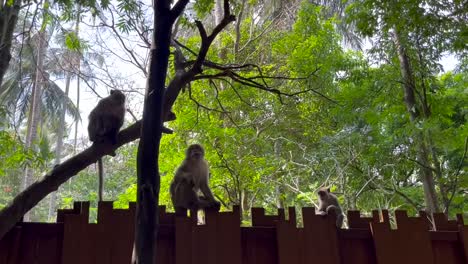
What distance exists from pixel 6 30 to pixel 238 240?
12.4 feet

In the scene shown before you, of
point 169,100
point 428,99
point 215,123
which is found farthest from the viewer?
point 215,123

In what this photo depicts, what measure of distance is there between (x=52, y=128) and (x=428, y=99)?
24557mm

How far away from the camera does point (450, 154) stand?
1038 centimetres

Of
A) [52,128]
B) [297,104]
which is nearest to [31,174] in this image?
[52,128]

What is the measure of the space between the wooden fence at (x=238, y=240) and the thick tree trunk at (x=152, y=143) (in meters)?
0.96

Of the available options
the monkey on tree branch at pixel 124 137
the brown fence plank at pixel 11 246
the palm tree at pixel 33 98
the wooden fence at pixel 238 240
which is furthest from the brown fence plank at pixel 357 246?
the palm tree at pixel 33 98

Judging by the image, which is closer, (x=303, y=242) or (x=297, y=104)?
(x=303, y=242)

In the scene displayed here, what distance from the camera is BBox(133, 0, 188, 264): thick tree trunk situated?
230 centimetres

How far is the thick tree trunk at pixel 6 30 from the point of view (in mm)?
4828

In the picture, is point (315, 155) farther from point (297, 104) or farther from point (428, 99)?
point (428, 99)

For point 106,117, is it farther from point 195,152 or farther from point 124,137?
point 124,137

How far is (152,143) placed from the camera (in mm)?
2512

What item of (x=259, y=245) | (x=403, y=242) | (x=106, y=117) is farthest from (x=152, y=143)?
(x=106, y=117)

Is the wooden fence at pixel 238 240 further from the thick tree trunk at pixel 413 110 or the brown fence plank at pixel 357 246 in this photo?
the thick tree trunk at pixel 413 110
